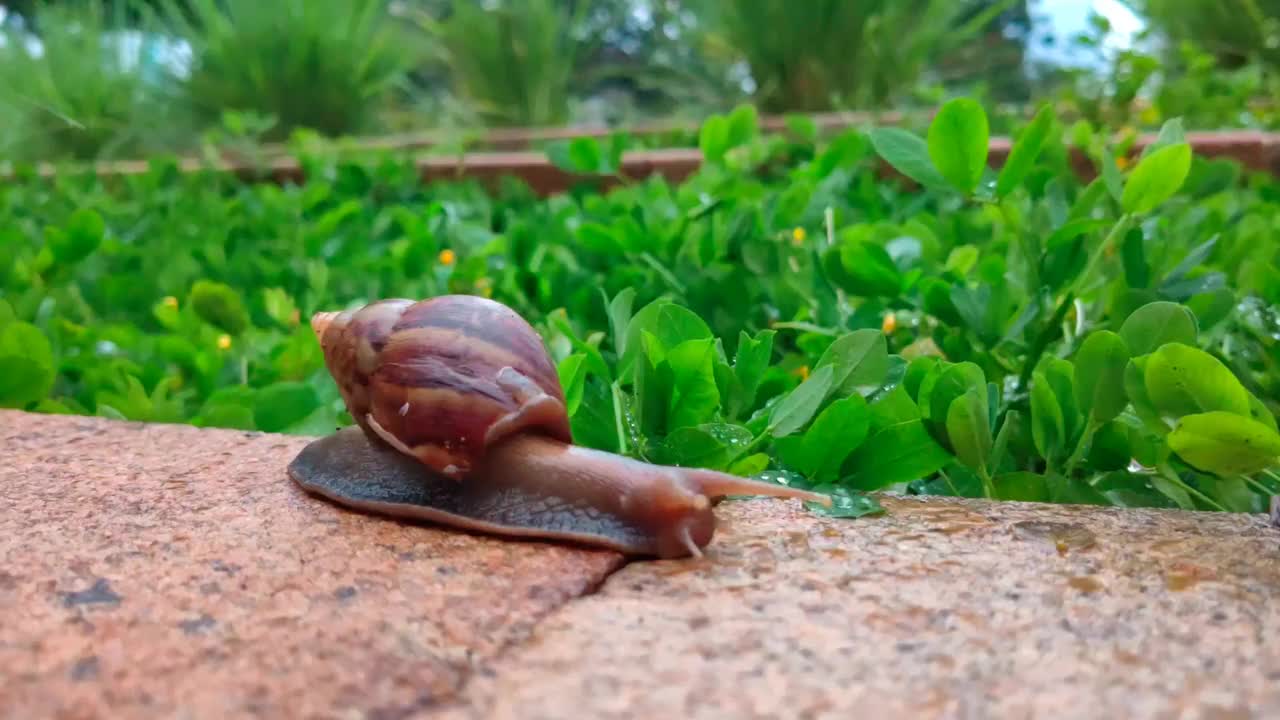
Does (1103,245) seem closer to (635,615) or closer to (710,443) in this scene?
(710,443)

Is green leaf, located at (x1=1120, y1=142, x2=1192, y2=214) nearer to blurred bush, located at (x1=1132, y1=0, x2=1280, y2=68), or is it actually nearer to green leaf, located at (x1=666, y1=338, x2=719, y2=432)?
green leaf, located at (x1=666, y1=338, x2=719, y2=432)

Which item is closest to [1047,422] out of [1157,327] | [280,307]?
[1157,327]

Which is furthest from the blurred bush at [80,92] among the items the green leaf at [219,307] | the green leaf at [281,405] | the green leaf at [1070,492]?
the green leaf at [1070,492]

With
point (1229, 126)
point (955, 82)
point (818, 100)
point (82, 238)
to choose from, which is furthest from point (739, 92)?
point (82, 238)

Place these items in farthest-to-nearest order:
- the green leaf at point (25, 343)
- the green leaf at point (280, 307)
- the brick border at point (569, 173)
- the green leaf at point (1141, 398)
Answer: the brick border at point (569, 173)
the green leaf at point (280, 307)
the green leaf at point (25, 343)
the green leaf at point (1141, 398)

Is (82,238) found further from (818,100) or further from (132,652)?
(818,100)

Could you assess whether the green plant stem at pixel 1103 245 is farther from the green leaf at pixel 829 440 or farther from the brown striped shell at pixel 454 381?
the brown striped shell at pixel 454 381
